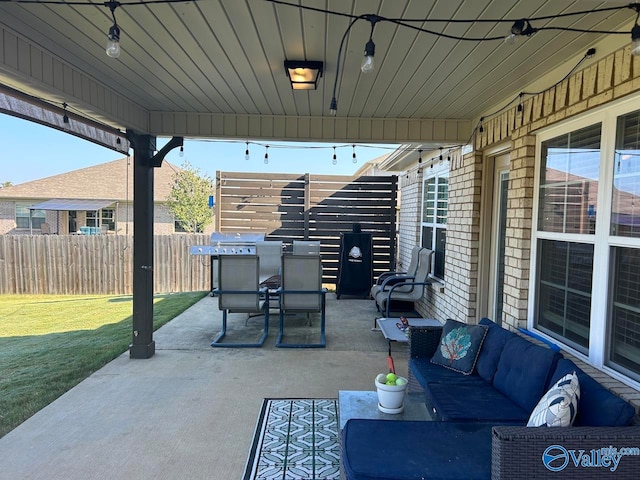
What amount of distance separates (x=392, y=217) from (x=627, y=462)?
272 inches

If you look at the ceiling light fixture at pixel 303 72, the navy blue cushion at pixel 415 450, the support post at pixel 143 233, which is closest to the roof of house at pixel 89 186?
the support post at pixel 143 233

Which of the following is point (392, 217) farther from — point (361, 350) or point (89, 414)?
point (89, 414)

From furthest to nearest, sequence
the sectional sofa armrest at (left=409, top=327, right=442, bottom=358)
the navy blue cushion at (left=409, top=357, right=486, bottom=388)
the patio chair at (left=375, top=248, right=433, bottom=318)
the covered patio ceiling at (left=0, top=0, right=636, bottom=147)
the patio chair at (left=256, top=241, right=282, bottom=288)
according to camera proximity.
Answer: the patio chair at (left=256, top=241, right=282, bottom=288) < the patio chair at (left=375, top=248, right=433, bottom=318) < the sectional sofa armrest at (left=409, top=327, right=442, bottom=358) < the navy blue cushion at (left=409, top=357, right=486, bottom=388) < the covered patio ceiling at (left=0, top=0, right=636, bottom=147)

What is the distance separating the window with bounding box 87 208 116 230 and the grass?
768 centimetres

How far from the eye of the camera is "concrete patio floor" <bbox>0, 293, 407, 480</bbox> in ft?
7.61

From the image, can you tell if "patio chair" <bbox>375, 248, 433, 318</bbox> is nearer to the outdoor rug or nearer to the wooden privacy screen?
the wooden privacy screen

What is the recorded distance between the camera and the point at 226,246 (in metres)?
7.97

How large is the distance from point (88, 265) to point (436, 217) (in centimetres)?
746

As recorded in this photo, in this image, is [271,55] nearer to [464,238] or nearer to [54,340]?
[464,238]

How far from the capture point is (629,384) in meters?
2.09

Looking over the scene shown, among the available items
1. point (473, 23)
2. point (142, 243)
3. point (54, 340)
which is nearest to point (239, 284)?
point (142, 243)

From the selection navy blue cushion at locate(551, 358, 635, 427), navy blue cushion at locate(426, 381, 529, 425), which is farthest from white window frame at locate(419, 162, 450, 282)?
navy blue cushion at locate(551, 358, 635, 427)

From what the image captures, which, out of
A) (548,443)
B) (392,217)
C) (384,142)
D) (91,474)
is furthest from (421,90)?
(392,217)

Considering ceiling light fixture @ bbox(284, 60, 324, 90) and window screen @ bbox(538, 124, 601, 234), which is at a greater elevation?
ceiling light fixture @ bbox(284, 60, 324, 90)
